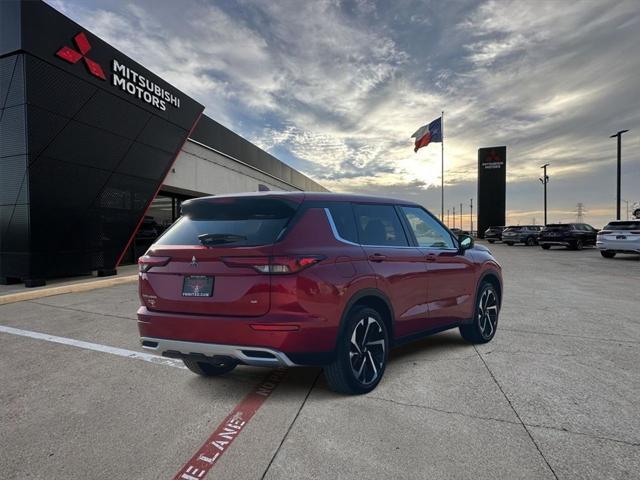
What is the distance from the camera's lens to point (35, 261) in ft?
34.6

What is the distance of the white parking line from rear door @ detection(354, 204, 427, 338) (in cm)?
235

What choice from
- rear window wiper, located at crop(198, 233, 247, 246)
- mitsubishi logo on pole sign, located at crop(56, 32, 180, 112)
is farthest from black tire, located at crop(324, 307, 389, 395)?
mitsubishi logo on pole sign, located at crop(56, 32, 180, 112)

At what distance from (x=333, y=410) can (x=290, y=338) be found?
0.72m

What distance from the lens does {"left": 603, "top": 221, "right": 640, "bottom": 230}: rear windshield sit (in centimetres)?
1753

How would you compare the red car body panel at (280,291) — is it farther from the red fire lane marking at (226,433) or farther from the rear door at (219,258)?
the red fire lane marking at (226,433)

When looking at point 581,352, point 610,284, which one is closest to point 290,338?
point 581,352

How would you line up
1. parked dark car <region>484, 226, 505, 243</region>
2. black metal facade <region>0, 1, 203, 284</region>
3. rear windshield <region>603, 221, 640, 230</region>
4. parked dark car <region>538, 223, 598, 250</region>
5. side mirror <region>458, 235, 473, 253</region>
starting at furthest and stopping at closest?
1. parked dark car <region>484, 226, 505, 243</region>
2. parked dark car <region>538, 223, 598, 250</region>
3. rear windshield <region>603, 221, 640, 230</region>
4. black metal facade <region>0, 1, 203, 284</region>
5. side mirror <region>458, 235, 473, 253</region>

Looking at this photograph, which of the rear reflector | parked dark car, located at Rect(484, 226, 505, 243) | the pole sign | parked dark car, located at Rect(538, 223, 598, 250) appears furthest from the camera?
the pole sign

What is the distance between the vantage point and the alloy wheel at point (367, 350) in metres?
3.57

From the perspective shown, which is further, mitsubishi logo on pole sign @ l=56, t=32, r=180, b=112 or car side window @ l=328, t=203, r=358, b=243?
mitsubishi logo on pole sign @ l=56, t=32, r=180, b=112

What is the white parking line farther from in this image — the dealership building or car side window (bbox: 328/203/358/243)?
the dealership building

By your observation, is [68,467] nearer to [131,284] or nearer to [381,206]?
[381,206]

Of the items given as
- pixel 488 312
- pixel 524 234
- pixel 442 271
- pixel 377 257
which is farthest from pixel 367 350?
pixel 524 234

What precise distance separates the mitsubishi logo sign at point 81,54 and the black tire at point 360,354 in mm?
11001
